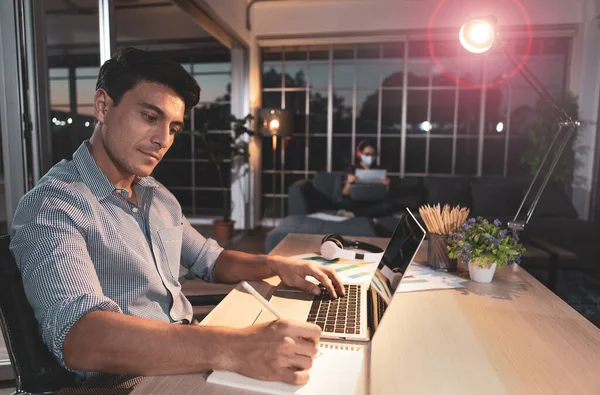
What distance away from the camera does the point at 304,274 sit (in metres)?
1.25

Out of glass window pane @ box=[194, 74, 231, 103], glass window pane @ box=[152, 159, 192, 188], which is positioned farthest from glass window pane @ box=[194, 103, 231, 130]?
glass window pane @ box=[152, 159, 192, 188]

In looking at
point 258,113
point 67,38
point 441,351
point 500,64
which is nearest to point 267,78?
point 258,113

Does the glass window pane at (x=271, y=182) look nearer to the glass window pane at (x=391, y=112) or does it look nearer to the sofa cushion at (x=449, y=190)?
the glass window pane at (x=391, y=112)

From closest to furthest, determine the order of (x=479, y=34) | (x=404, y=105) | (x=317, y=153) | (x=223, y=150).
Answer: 1. (x=479, y=34)
2. (x=223, y=150)
3. (x=404, y=105)
4. (x=317, y=153)

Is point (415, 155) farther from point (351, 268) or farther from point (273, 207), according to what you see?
point (351, 268)

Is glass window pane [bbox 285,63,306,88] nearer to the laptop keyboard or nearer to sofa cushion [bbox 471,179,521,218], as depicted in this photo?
sofa cushion [bbox 471,179,521,218]

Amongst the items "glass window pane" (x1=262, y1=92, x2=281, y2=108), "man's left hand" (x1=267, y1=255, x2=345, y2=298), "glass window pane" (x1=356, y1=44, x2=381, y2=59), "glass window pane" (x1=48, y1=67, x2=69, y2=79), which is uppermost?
"glass window pane" (x1=356, y1=44, x2=381, y2=59)

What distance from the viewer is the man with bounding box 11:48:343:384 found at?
0.73 m

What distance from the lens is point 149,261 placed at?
108cm

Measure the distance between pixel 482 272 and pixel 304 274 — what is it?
625 mm

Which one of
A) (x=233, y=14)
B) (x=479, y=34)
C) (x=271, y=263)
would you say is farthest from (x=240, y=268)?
(x=233, y=14)

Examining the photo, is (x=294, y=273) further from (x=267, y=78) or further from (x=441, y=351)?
(x=267, y=78)

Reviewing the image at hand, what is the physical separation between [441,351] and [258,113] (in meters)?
5.28

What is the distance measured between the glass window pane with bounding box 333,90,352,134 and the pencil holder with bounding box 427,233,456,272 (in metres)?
5.10
